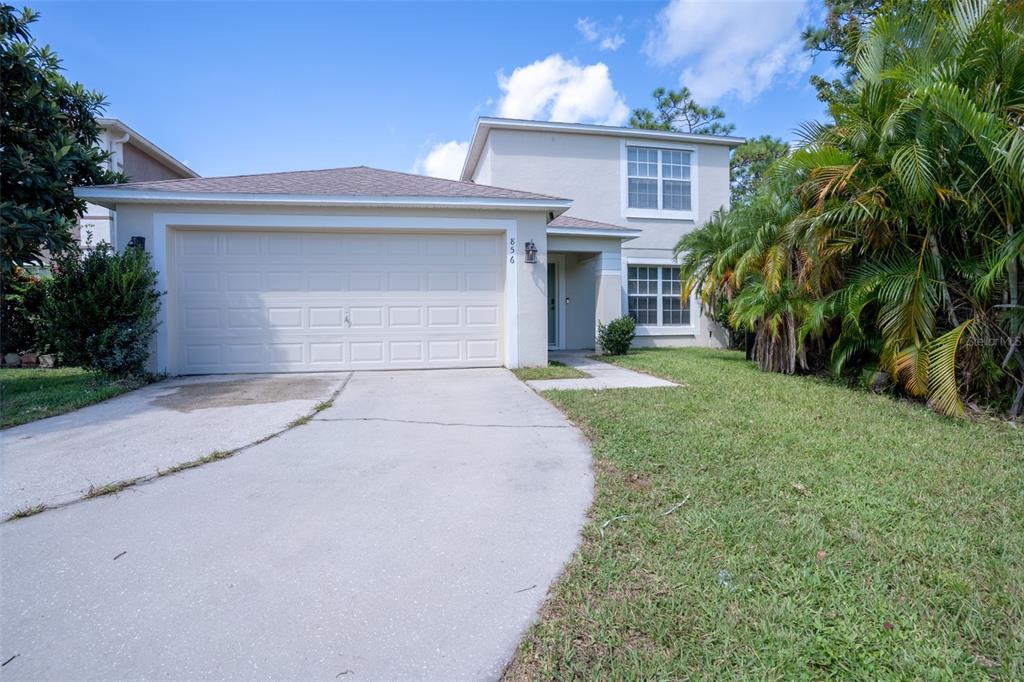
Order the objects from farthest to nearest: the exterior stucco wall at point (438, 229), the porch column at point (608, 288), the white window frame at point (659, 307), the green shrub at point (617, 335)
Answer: the white window frame at point (659, 307) < the porch column at point (608, 288) < the green shrub at point (617, 335) < the exterior stucco wall at point (438, 229)

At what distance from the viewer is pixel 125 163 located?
1323cm

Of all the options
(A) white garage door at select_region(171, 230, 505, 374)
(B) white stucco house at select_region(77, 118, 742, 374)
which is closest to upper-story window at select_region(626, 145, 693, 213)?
(B) white stucco house at select_region(77, 118, 742, 374)

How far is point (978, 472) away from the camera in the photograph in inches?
145

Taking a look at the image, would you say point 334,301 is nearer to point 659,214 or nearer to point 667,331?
point 667,331

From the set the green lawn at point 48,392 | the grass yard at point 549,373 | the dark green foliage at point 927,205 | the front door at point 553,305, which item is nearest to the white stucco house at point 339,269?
the grass yard at point 549,373

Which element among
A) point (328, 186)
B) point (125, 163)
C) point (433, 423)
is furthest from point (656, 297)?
point (125, 163)

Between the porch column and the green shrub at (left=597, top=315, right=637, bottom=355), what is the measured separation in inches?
25.7

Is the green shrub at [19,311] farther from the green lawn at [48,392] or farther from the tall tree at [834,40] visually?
the tall tree at [834,40]

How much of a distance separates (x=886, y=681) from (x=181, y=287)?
985cm

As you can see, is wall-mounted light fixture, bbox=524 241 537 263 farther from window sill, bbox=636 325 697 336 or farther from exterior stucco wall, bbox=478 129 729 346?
window sill, bbox=636 325 697 336

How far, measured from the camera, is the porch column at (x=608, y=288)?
1231 centimetres

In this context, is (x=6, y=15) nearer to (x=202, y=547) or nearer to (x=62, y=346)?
(x=62, y=346)

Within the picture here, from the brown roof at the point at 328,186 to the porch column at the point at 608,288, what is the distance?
3.89m

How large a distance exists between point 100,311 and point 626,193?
40.5ft
